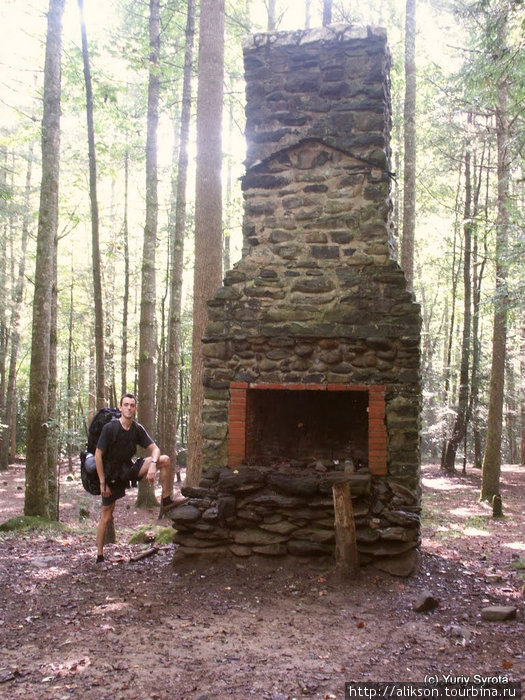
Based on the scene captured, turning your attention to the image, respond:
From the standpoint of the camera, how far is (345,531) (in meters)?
5.48

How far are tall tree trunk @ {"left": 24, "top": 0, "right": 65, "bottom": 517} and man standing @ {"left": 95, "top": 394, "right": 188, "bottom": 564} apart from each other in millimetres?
2878

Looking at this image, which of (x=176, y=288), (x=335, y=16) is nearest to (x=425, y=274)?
(x=335, y=16)

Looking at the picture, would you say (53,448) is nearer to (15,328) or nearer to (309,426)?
(309,426)

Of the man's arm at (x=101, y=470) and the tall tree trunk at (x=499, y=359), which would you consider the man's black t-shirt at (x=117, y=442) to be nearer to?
the man's arm at (x=101, y=470)

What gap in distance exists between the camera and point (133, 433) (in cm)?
588

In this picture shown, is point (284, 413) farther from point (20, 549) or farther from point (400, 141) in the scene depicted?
point (400, 141)

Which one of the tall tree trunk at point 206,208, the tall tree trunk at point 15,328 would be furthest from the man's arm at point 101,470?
the tall tree trunk at point 15,328

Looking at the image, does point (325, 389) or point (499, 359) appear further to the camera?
point (499, 359)

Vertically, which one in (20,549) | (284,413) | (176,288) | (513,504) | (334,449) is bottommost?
(513,504)

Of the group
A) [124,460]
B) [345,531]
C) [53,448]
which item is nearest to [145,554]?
[124,460]

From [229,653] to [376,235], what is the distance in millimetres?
4536

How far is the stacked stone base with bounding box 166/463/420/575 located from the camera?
5629mm

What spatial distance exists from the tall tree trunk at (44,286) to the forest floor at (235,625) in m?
1.28

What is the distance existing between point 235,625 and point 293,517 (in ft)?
5.00
